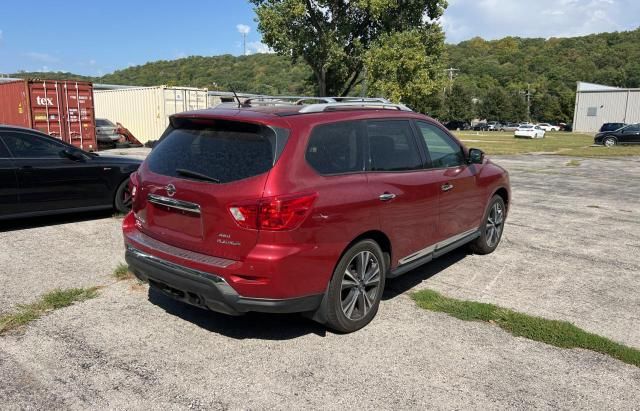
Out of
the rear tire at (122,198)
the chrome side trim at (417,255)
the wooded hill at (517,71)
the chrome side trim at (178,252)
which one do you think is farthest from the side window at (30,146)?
the wooded hill at (517,71)

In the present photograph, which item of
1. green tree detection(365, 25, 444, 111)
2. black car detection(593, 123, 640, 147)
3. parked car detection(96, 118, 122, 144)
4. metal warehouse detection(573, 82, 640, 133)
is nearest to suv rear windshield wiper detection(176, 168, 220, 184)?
parked car detection(96, 118, 122, 144)

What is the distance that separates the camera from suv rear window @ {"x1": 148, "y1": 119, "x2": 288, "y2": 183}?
3.54 meters

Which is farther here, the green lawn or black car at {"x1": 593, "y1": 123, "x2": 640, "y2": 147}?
black car at {"x1": 593, "y1": 123, "x2": 640, "y2": 147}

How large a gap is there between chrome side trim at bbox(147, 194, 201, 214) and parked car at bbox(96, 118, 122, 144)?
22.6m

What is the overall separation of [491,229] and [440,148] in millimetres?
1678

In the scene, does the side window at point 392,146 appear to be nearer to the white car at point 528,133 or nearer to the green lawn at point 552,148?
the green lawn at point 552,148

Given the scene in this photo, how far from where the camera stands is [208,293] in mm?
3475

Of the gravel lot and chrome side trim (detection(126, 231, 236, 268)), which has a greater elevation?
chrome side trim (detection(126, 231, 236, 268))

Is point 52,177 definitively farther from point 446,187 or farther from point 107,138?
point 107,138

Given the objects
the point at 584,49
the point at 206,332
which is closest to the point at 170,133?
the point at 206,332

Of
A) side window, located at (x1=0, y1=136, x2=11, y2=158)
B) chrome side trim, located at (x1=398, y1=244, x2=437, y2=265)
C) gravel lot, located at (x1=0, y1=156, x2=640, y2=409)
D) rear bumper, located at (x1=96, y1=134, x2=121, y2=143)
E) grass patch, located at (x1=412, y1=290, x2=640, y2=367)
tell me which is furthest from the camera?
rear bumper, located at (x1=96, y1=134, x2=121, y2=143)

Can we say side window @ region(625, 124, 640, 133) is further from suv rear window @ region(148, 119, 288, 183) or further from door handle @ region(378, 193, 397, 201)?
suv rear window @ region(148, 119, 288, 183)

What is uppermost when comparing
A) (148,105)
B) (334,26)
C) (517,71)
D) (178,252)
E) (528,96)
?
(517,71)

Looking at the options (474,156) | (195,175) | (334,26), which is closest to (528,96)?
(334,26)
